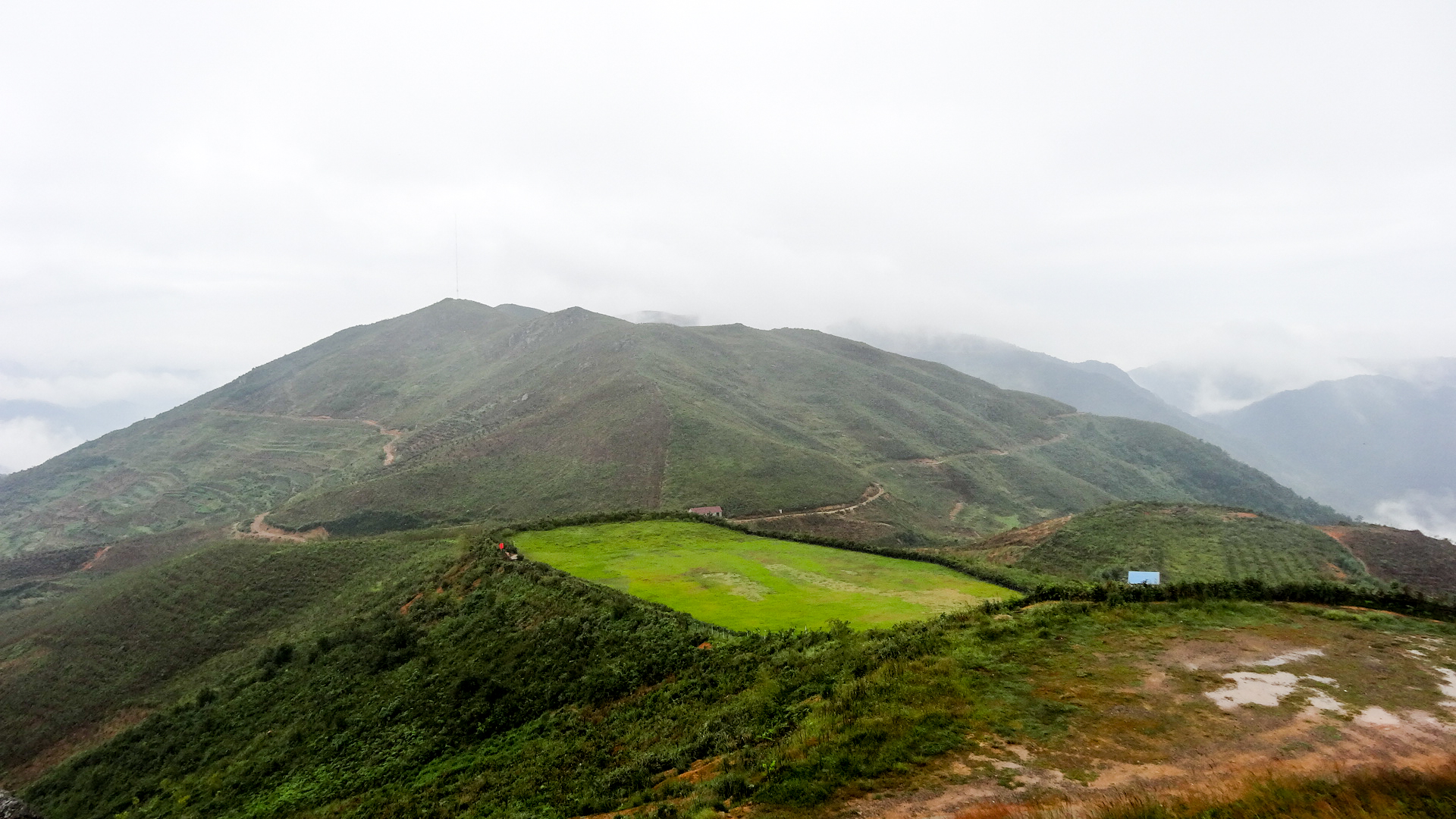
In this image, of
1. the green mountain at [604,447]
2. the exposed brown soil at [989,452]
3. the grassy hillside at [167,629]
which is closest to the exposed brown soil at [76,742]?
the grassy hillside at [167,629]

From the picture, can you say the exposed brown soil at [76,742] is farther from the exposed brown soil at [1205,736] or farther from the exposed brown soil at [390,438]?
the exposed brown soil at [390,438]

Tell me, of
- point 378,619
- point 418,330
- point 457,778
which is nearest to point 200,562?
point 378,619

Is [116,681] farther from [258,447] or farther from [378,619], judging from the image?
[258,447]

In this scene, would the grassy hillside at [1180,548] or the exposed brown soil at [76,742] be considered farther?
the grassy hillside at [1180,548]

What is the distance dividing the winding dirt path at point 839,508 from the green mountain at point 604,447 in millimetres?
921

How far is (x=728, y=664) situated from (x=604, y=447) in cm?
Answer: 7296

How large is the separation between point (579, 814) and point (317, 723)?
50.0ft

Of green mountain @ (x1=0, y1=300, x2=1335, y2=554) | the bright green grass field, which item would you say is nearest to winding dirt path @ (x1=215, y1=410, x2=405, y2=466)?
green mountain @ (x1=0, y1=300, x2=1335, y2=554)

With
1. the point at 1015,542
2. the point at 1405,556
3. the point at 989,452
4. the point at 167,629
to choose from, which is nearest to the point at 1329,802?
the point at 1015,542

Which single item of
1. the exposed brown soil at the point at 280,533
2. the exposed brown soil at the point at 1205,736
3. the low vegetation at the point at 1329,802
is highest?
the low vegetation at the point at 1329,802

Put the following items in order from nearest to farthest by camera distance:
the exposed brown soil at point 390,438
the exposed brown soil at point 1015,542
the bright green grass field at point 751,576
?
the bright green grass field at point 751,576
the exposed brown soil at point 1015,542
the exposed brown soil at point 390,438

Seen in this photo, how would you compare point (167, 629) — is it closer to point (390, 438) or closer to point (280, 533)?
point (280, 533)

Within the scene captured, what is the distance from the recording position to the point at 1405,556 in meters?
38.8

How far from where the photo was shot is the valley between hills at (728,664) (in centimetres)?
899
